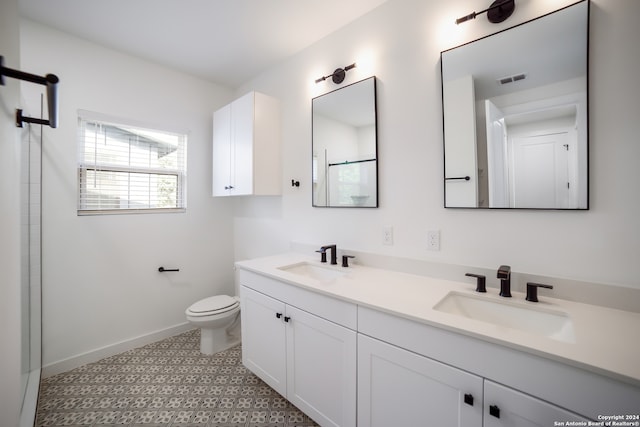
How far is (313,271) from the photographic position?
1.98m

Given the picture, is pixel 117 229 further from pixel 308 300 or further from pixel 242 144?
pixel 308 300

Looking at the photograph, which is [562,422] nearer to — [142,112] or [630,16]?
[630,16]

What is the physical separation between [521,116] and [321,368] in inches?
63.3

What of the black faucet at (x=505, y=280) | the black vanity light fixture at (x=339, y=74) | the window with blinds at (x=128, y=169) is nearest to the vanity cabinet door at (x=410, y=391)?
the black faucet at (x=505, y=280)

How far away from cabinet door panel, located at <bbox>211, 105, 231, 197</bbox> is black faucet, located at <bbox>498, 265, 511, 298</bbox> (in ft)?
7.35

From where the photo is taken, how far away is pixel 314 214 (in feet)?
7.29

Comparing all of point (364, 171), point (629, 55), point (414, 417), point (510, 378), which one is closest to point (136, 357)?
point (414, 417)

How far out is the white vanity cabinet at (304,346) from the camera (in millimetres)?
1271

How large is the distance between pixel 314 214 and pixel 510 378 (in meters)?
1.62

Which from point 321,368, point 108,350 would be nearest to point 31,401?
point 108,350

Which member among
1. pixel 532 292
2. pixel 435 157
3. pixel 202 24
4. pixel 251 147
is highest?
pixel 202 24

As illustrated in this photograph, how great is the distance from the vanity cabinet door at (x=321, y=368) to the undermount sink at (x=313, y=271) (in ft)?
1.31

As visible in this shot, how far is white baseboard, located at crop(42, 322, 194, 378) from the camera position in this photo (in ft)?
6.56

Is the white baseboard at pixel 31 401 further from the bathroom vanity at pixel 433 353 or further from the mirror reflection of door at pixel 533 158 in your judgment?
the mirror reflection of door at pixel 533 158
